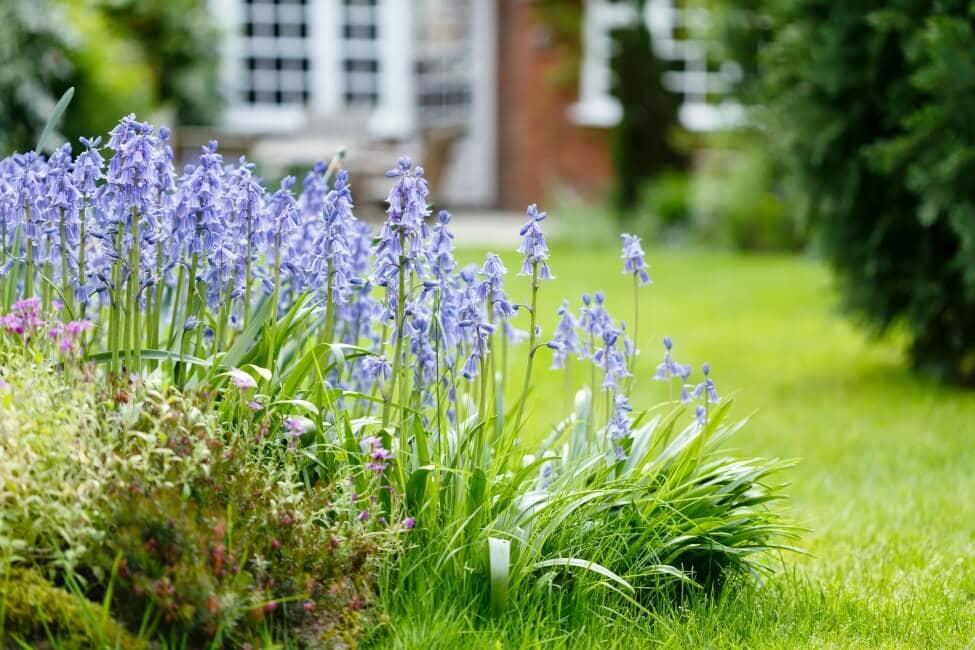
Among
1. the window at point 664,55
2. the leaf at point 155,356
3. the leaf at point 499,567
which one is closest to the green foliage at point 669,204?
the window at point 664,55

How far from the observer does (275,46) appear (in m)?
18.1

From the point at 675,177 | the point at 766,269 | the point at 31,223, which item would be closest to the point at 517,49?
the point at 675,177

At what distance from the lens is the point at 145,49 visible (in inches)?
664

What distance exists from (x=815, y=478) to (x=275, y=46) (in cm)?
1443

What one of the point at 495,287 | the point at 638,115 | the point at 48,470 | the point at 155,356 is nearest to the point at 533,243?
the point at 495,287

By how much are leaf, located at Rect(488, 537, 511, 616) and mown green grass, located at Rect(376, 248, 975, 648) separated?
7 centimetres

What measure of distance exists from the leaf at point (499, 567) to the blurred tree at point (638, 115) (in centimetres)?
1241

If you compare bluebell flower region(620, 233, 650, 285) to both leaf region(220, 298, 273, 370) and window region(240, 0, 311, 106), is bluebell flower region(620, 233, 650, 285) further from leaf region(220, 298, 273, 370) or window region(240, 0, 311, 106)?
window region(240, 0, 311, 106)

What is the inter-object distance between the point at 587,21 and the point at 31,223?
46.6 feet

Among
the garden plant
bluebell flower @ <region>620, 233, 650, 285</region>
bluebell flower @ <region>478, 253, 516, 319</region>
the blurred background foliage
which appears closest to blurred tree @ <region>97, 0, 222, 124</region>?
the blurred background foliage

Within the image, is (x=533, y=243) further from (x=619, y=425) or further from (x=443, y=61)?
(x=443, y=61)

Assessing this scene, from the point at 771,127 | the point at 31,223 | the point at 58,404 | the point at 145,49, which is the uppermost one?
the point at 145,49

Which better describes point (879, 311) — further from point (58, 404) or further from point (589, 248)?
point (589, 248)

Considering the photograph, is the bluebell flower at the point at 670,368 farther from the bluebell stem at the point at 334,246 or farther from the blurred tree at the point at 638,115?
the blurred tree at the point at 638,115
